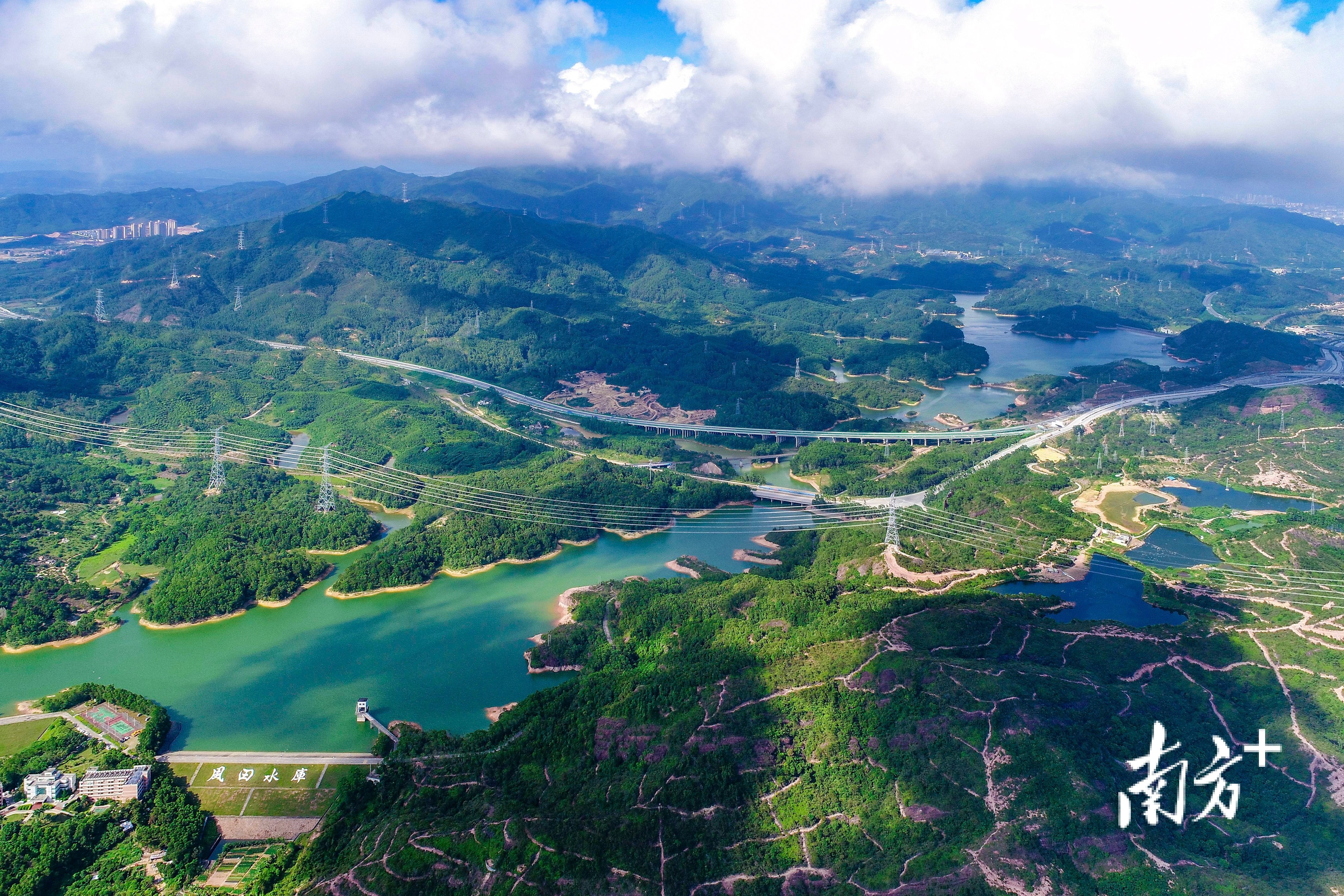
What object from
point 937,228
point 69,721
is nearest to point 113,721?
point 69,721

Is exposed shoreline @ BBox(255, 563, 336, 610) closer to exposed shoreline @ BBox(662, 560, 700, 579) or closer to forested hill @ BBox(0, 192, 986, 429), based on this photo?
exposed shoreline @ BBox(662, 560, 700, 579)

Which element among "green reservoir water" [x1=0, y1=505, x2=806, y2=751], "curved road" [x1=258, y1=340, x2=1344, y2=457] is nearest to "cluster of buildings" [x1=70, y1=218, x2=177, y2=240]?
"curved road" [x1=258, y1=340, x2=1344, y2=457]

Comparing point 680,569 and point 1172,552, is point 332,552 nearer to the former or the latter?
point 680,569

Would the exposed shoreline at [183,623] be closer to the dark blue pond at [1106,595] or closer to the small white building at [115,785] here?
the small white building at [115,785]

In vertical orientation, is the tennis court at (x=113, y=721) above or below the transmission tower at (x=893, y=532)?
below

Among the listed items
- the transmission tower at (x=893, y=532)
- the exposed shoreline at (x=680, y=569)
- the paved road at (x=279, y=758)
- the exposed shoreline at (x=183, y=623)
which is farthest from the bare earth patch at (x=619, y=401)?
the paved road at (x=279, y=758)

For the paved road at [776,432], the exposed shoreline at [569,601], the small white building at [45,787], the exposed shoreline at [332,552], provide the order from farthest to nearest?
the paved road at [776,432], the exposed shoreline at [332,552], the exposed shoreline at [569,601], the small white building at [45,787]
